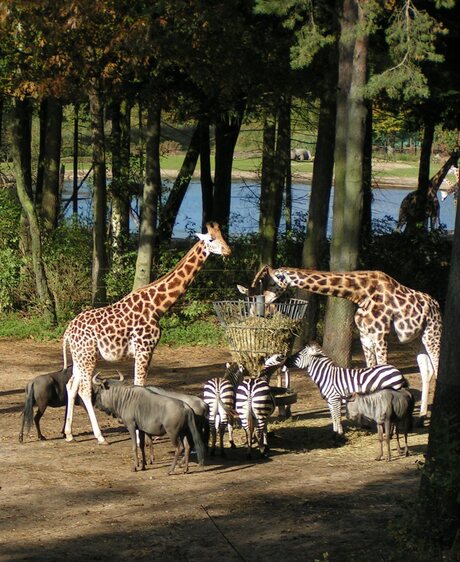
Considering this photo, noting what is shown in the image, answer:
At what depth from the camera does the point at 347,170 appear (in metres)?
16.7

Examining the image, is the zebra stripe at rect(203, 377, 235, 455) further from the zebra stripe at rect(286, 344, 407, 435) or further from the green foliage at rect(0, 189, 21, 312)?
the green foliage at rect(0, 189, 21, 312)

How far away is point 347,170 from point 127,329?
4.35m

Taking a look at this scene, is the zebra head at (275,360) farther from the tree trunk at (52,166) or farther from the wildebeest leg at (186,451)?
the tree trunk at (52,166)

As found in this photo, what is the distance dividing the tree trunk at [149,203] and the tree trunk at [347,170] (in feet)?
17.6

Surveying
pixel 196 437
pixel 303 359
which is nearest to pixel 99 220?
pixel 303 359

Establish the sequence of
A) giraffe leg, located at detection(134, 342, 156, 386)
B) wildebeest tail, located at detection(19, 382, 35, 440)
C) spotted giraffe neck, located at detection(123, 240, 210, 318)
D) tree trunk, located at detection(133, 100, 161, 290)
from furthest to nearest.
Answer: tree trunk, located at detection(133, 100, 161, 290), spotted giraffe neck, located at detection(123, 240, 210, 318), giraffe leg, located at detection(134, 342, 156, 386), wildebeest tail, located at detection(19, 382, 35, 440)

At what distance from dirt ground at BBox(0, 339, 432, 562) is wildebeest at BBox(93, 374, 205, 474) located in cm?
33

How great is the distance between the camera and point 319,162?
19.2 meters

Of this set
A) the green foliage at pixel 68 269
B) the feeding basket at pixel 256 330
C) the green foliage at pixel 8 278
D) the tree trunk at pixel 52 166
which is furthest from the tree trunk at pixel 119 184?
the feeding basket at pixel 256 330

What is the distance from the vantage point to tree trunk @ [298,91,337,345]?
1923 cm

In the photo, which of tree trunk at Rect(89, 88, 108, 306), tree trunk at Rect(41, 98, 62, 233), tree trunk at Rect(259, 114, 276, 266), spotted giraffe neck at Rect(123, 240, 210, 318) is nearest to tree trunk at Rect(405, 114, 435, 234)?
tree trunk at Rect(259, 114, 276, 266)

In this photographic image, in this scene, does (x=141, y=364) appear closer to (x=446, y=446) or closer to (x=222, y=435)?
(x=222, y=435)

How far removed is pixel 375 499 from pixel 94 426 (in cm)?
406

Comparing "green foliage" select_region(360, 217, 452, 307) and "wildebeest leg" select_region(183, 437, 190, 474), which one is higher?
"green foliage" select_region(360, 217, 452, 307)
